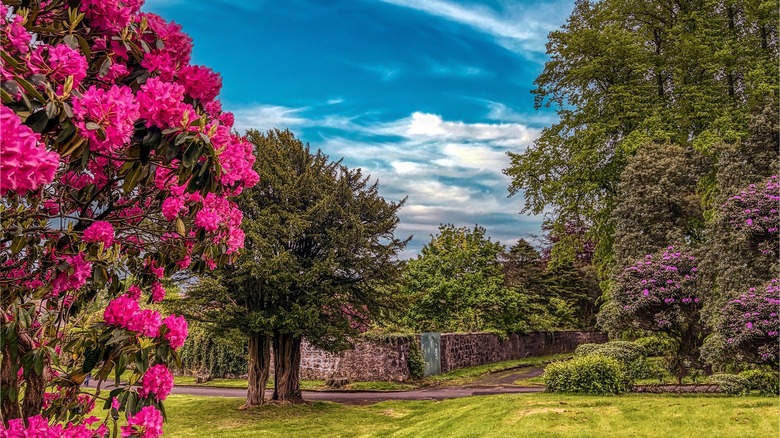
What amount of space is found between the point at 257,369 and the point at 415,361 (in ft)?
28.6

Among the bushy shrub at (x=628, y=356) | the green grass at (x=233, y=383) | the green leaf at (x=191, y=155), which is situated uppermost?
the green leaf at (x=191, y=155)

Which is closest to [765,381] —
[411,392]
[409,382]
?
[411,392]

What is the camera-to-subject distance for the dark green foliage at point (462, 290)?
2811 cm

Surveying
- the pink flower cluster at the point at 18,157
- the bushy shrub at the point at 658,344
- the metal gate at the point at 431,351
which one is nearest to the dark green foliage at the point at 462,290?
the metal gate at the point at 431,351

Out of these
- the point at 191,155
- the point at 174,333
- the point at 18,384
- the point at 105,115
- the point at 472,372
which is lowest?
the point at 472,372

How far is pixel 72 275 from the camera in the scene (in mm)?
3240

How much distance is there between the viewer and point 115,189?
154 inches

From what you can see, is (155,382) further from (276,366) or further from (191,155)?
(276,366)

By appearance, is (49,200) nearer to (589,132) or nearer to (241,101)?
(241,101)

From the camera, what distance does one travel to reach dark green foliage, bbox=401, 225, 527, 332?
28109 mm

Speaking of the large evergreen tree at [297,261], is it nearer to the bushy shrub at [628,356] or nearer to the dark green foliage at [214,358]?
the bushy shrub at [628,356]

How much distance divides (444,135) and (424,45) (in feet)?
19.0

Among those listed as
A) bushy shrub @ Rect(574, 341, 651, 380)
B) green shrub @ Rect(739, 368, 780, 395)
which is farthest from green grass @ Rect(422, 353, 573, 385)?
green shrub @ Rect(739, 368, 780, 395)

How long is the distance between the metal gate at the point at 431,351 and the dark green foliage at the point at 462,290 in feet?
12.8
